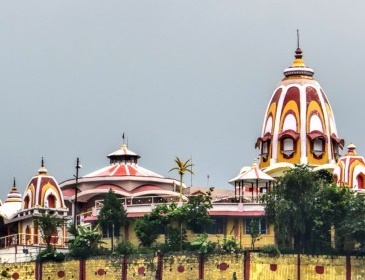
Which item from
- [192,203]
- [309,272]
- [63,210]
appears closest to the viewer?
[309,272]

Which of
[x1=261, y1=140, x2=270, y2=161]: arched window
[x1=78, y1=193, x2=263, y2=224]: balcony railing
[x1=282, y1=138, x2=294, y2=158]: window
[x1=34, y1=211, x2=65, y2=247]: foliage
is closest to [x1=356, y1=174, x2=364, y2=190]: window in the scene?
[x1=78, y1=193, x2=263, y2=224]: balcony railing

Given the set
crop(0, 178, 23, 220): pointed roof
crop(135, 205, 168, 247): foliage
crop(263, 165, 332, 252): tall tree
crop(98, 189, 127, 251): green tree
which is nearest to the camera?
crop(263, 165, 332, 252): tall tree

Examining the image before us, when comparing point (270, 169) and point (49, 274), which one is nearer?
point (49, 274)

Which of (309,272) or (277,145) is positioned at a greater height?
(277,145)

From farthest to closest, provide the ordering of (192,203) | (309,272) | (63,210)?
(63,210)
(192,203)
(309,272)

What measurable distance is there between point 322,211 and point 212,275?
718 cm

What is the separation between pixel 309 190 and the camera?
97812 mm

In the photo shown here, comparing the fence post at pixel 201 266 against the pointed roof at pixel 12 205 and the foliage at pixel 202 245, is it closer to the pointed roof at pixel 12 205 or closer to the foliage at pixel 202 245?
the foliage at pixel 202 245

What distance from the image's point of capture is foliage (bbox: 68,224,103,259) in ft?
324

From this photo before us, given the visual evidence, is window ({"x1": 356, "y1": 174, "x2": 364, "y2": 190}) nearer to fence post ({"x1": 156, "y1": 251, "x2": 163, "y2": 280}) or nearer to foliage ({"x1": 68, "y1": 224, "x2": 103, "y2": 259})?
fence post ({"x1": 156, "y1": 251, "x2": 163, "y2": 280})

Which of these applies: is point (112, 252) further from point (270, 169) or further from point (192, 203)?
point (270, 169)

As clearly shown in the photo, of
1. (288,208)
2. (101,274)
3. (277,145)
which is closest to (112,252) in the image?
(101,274)

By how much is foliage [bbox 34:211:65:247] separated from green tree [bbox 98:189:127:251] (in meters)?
2.54

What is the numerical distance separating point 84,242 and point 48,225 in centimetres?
296
